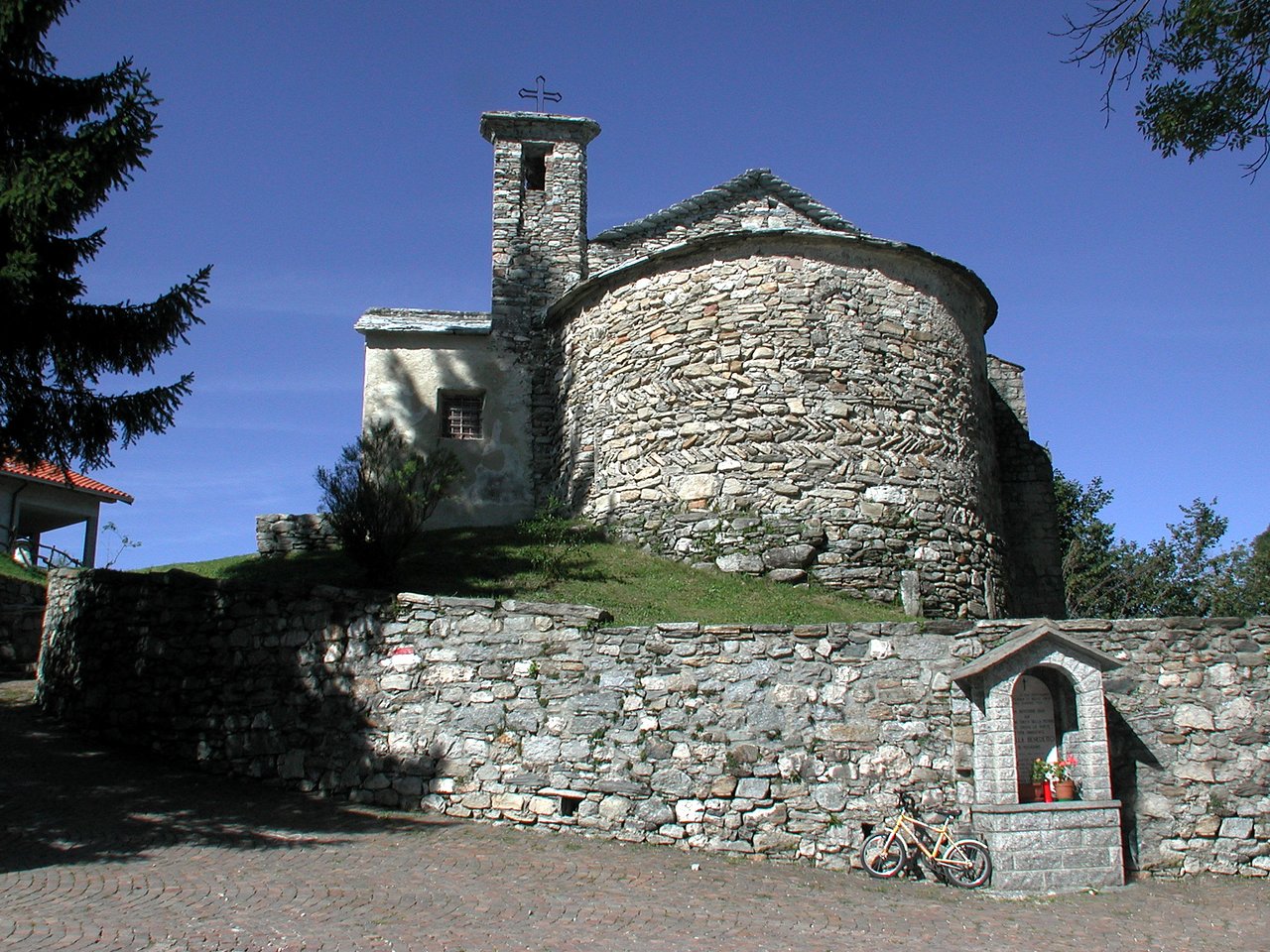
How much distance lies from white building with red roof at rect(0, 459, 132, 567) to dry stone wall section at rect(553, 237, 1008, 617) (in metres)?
13.4

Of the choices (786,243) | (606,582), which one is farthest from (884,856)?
(786,243)

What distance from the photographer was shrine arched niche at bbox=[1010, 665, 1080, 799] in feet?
29.8

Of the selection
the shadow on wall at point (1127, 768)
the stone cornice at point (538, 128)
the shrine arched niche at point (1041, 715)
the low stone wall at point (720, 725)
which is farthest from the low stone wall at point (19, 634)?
the shadow on wall at point (1127, 768)

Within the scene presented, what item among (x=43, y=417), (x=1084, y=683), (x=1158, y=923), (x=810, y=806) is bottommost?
(x=1158, y=923)

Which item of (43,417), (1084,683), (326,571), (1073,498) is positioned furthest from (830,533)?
(1073,498)

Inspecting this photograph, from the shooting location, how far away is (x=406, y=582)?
13047mm

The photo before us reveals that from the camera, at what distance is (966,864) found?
8.54 metres

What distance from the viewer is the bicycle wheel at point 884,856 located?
860 cm

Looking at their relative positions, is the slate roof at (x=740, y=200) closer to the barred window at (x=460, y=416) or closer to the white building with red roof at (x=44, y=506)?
the barred window at (x=460, y=416)

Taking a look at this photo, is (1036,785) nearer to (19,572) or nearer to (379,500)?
(379,500)

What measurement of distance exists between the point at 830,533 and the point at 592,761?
5.40m

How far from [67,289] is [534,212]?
9532 millimetres

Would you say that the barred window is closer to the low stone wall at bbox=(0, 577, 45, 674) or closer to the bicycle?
the low stone wall at bbox=(0, 577, 45, 674)

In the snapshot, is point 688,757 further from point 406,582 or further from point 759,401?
point 759,401
